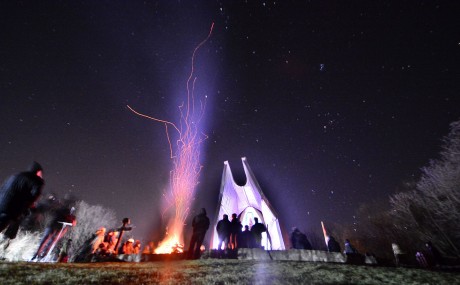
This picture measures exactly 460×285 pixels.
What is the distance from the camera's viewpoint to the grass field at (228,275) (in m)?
4.41

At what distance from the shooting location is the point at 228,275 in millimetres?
5164

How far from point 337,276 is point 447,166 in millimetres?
21288

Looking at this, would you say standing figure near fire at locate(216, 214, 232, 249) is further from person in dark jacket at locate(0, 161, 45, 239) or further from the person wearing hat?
person in dark jacket at locate(0, 161, 45, 239)

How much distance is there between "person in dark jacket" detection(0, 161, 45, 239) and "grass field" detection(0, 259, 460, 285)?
99cm

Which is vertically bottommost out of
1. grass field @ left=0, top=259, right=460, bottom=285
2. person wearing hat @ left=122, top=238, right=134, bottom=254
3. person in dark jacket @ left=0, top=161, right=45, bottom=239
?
grass field @ left=0, top=259, right=460, bottom=285

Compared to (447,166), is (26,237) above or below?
below

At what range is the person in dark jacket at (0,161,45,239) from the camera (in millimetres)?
4680

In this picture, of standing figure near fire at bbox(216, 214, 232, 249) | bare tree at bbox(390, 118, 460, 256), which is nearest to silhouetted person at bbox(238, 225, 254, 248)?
standing figure near fire at bbox(216, 214, 232, 249)

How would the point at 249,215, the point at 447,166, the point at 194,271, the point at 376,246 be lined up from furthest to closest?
the point at 376,246, the point at 249,215, the point at 447,166, the point at 194,271

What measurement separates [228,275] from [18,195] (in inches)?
187

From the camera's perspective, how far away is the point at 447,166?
1945 centimetres

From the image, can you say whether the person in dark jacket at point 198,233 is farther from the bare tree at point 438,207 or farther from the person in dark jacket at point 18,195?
the bare tree at point 438,207

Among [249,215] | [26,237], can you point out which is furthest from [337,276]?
[26,237]

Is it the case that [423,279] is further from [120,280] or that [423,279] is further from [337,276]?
[120,280]
